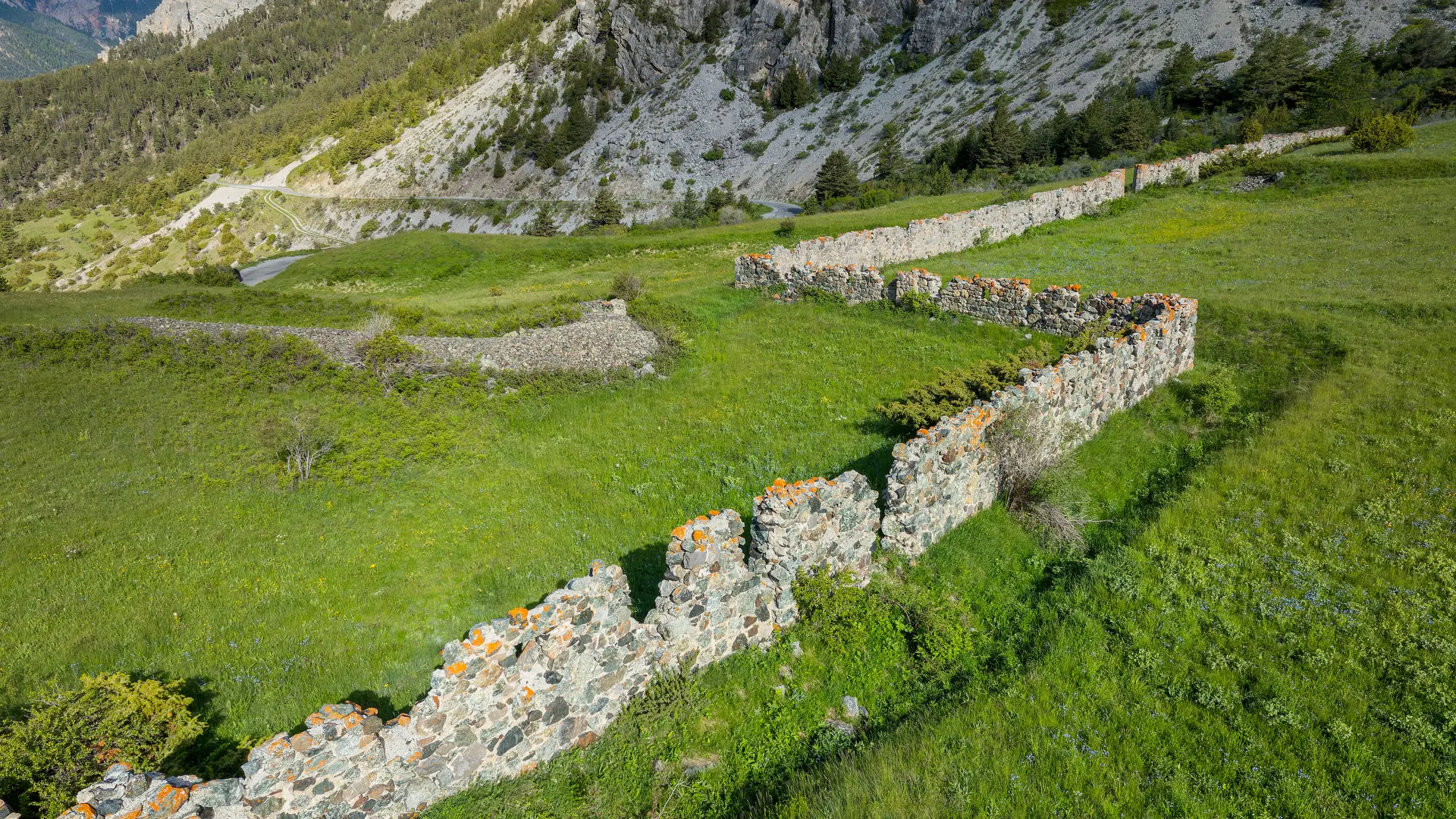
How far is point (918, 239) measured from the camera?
102ft

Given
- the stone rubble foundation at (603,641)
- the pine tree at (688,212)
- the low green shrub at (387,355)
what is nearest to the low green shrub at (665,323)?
the low green shrub at (387,355)

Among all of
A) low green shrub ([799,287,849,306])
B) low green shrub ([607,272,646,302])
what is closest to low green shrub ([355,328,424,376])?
low green shrub ([607,272,646,302])

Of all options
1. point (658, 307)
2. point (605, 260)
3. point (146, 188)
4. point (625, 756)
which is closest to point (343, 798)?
point (625, 756)

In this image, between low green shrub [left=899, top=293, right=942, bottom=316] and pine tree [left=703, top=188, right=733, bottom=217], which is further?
pine tree [left=703, top=188, right=733, bottom=217]

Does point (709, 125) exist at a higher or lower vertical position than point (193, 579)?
higher

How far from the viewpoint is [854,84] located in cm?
11169

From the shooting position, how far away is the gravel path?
1958 centimetres

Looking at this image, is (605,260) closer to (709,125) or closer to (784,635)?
(784,635)

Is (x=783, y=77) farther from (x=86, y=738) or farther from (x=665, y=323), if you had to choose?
(x=86, y=738)

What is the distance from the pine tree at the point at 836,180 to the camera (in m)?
65.8

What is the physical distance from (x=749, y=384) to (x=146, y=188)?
205 m

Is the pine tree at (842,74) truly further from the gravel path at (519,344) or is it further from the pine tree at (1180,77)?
the gravel path at (519,344)

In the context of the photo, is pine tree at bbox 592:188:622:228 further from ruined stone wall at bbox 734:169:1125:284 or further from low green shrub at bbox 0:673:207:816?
low green shrub at bbox 0:673:207:816

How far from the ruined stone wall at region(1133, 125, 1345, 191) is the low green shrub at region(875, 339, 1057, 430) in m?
32.9
